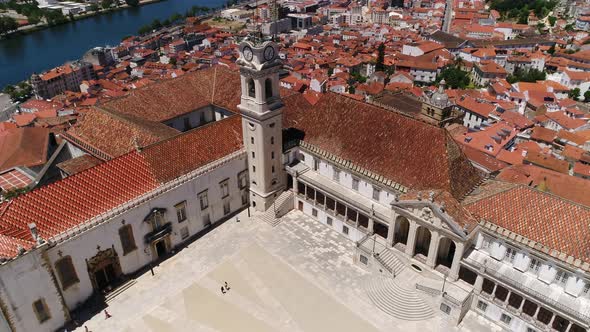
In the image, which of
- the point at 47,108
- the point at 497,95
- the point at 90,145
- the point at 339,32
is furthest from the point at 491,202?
the point at 339,32

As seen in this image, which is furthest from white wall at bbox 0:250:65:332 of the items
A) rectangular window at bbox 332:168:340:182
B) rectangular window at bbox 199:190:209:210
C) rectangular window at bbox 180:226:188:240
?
rectangular window at bbox 332:168:340:182

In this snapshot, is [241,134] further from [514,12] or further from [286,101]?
[514,12]

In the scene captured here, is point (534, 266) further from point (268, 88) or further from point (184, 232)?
point (184, 232)

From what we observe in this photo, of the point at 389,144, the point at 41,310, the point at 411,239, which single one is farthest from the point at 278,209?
the point at 41,310

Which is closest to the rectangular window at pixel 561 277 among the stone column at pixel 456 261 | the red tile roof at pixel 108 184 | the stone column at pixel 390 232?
the stone column at pixel 456 261

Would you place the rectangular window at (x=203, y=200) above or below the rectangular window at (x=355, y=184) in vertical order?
below

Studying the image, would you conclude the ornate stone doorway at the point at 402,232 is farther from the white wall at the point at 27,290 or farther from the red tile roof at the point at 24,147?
the red tile roof at the point at 24,147

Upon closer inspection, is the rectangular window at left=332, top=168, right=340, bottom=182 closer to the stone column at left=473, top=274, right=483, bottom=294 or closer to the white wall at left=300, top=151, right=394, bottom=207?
the white wall at left=300, top=151, right=394, bottom=207
